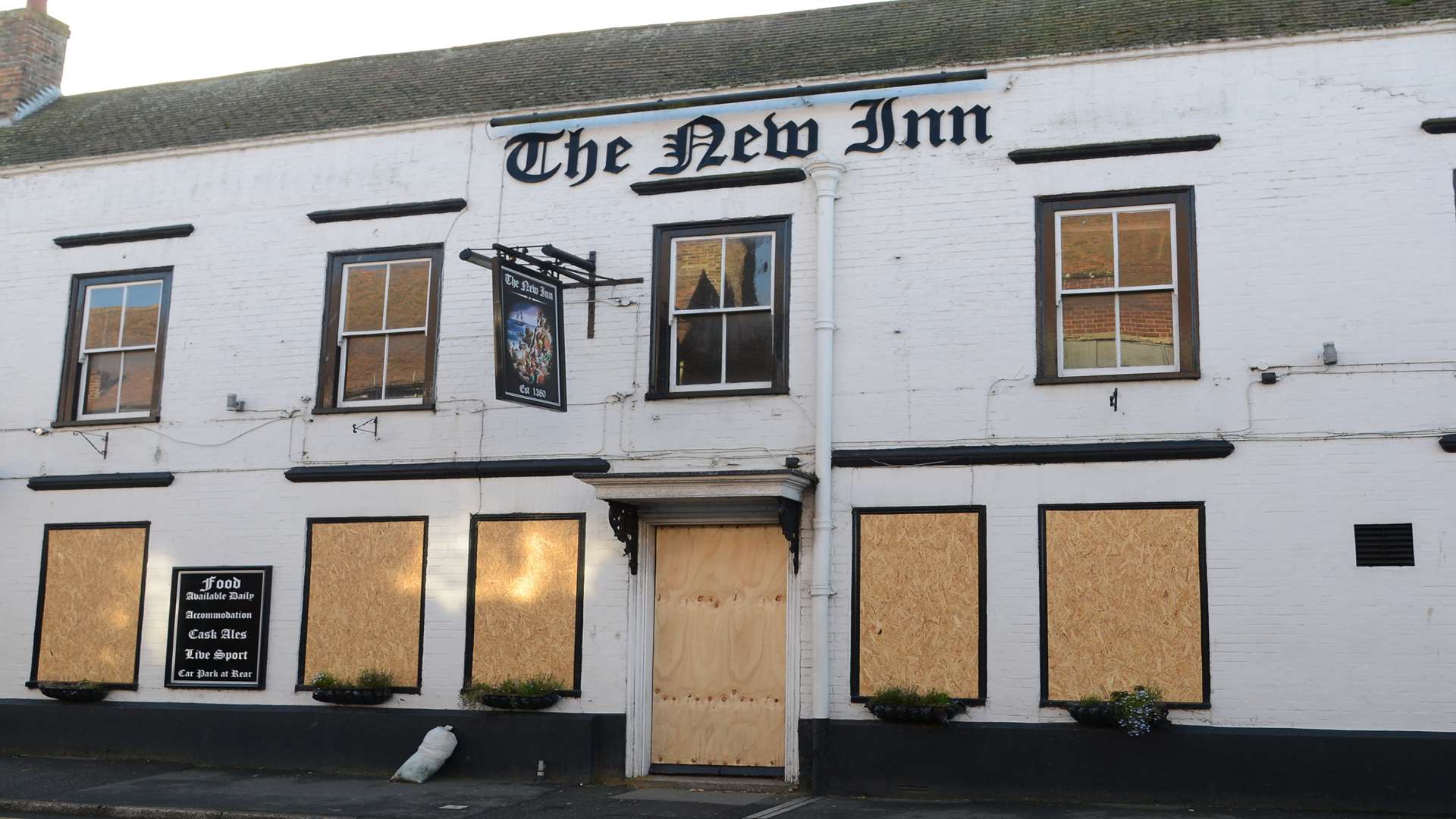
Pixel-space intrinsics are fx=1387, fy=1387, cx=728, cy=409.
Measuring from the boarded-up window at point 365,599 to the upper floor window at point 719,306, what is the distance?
2922mm

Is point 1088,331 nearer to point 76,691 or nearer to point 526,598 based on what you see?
point 526,598

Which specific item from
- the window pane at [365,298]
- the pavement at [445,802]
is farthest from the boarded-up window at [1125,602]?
the window pane at [365,298]

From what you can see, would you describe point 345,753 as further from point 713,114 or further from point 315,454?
point 713,114

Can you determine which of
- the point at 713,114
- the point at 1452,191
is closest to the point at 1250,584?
the point at 1452,191

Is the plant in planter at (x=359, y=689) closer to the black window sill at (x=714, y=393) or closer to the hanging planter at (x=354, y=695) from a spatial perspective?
the hanging planter at (x=354, y=695)

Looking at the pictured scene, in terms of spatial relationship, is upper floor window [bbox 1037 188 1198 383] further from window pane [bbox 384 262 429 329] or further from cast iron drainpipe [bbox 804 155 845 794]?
window pane [bbox 384 262 429 329]

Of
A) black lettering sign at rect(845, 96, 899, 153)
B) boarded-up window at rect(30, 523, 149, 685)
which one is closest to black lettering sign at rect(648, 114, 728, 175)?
black lettering sign at rect(845, 96, 899, 153)

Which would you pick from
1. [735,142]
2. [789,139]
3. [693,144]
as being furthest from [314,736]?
[789,139]

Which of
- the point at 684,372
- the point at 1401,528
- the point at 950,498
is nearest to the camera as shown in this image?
the point at 1401,528

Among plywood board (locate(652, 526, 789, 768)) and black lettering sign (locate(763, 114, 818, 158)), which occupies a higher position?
black lettering sign (locate(763, 114, 818, 158))

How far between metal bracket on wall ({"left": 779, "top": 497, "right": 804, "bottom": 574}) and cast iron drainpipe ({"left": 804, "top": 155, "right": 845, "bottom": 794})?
153 mm

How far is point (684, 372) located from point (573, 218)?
1.92 m

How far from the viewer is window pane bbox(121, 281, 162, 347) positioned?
14516 millimetres

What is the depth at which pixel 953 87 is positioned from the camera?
40.7ft
